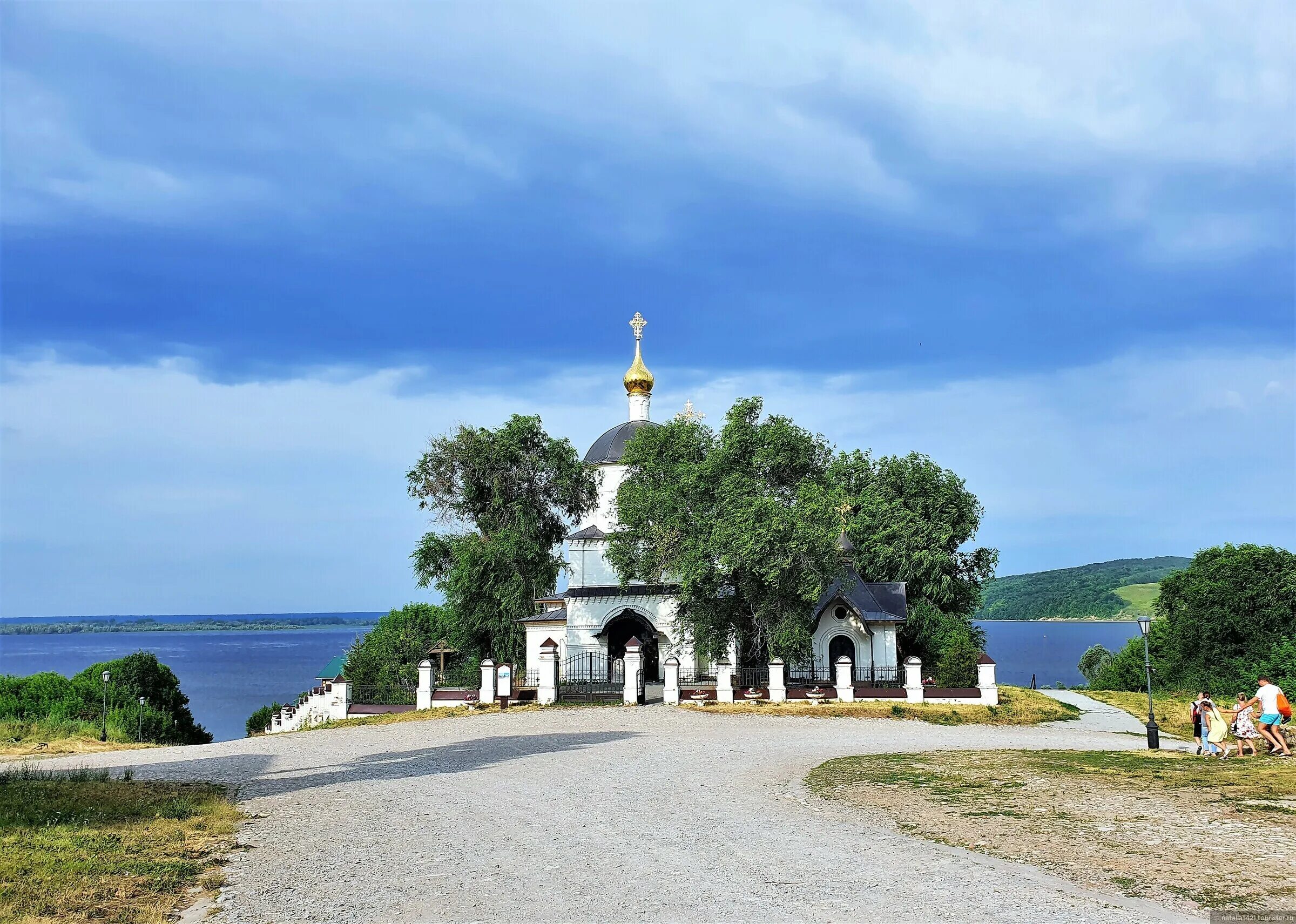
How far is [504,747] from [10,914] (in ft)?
37.6

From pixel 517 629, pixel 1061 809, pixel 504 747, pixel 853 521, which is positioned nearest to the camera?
pixel 1061 809

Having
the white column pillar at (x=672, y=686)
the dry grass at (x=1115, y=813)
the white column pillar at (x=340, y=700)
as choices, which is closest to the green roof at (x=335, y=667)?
the white column pillar at (x=340, y=700)

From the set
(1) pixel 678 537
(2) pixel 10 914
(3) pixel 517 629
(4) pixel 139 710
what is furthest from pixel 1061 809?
(4) pixel 139 710

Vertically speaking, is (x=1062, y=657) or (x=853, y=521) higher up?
(x=853, y=521)

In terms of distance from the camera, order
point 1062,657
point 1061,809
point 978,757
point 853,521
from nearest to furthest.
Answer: point 1061,809 → point 978,757 → point 853,521 → point 1062,657

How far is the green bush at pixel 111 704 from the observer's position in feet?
95.8

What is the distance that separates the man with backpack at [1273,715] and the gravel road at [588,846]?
4.27 m

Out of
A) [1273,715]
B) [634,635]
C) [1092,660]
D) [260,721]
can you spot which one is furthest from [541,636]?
[1092,660]

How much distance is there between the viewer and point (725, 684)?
25594 millimetres

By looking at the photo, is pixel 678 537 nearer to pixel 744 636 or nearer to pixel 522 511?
pixel 744 636

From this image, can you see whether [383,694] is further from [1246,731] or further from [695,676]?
[1246,731]

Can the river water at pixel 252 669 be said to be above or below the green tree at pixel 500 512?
below

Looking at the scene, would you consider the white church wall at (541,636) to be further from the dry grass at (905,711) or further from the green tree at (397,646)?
the green tree at (397,646)

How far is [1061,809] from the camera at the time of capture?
33.3 ft
